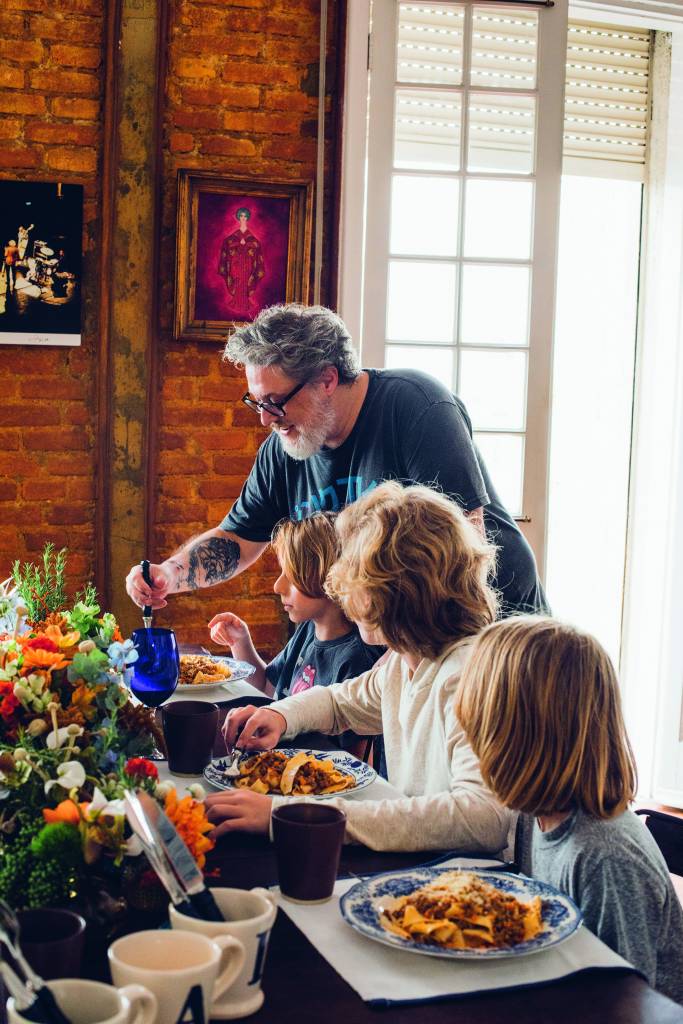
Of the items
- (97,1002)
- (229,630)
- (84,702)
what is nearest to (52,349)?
(229,630)

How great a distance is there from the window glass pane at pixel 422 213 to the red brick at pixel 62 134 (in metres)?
0.93

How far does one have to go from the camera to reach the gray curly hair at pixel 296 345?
91.2 inches

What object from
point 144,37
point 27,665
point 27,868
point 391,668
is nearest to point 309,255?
point 144,37

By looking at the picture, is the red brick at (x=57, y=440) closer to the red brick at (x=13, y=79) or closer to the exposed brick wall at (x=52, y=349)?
the exposed brick wall at (x=52, y=349)

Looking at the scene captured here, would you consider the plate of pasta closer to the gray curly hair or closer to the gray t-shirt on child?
the gray curly hair

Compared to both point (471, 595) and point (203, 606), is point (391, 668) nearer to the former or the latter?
point (471, 595)

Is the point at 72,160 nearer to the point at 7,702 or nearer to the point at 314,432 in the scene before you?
the point at 314,432

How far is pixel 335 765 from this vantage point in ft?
5.40

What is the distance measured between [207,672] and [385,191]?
1763 mm

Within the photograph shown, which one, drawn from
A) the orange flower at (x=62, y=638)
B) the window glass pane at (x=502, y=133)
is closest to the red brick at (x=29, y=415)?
the window glass pane at (x=502, y=133)

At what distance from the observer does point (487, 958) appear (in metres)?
→ 1.03

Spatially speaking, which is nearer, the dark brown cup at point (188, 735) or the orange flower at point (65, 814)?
the orange flower at point (65, 814)

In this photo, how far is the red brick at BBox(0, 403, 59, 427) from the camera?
330 centimetres

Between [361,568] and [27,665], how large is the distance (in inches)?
21.7
